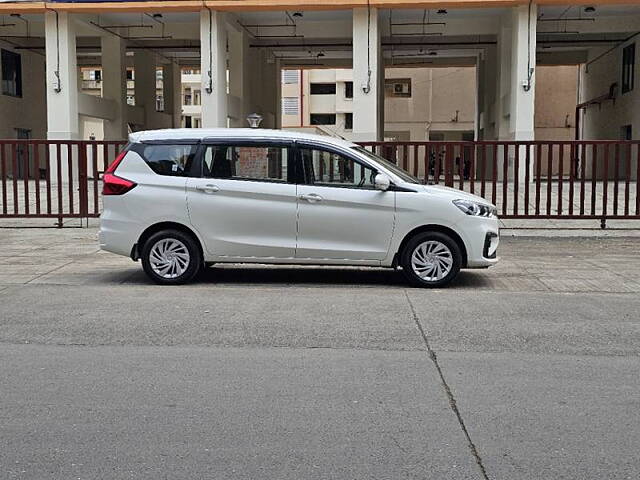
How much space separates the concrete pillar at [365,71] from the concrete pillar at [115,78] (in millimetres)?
11482

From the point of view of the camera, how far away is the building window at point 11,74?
35750 mm

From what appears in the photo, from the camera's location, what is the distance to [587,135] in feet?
137

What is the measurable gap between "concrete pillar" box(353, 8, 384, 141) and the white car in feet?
59.9

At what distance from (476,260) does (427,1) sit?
1860 cm

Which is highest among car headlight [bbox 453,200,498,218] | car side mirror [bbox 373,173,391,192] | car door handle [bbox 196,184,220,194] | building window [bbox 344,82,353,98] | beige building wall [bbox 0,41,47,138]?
building window [bbox 344,82,353,98]

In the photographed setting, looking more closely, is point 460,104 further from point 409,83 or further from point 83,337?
point 83,337

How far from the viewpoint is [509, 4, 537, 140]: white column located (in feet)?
87.1

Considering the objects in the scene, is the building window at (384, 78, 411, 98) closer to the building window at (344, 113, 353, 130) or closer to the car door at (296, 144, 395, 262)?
the building window at (344, 113, 353, 130)

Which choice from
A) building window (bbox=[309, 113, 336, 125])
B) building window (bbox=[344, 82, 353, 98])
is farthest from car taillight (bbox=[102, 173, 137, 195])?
building window (bbox=[309, 113, 336, 125])

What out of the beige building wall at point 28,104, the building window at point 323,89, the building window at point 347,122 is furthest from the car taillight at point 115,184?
the building window at point 323,89

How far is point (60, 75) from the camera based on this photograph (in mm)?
28203

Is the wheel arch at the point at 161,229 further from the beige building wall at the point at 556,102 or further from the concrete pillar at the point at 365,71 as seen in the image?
the beige building wall at the point at 556,102

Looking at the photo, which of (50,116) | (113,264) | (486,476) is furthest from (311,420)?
(50,116)

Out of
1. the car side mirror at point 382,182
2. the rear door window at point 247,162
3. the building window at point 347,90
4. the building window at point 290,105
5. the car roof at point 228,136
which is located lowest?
the car side mirror at point 382,182
